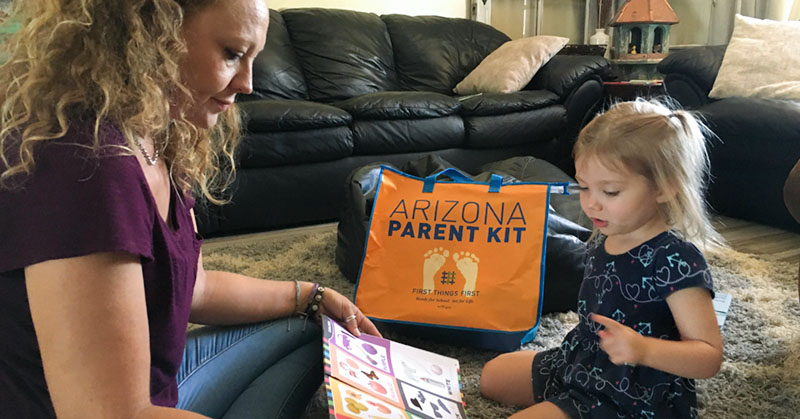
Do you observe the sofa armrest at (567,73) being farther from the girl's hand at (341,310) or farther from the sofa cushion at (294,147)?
the girl's hand at (341,310)

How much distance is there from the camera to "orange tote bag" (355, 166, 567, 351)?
137 centimetres

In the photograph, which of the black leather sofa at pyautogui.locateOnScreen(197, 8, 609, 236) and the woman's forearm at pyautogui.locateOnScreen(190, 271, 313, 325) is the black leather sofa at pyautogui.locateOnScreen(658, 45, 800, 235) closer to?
the black leather sofa at pyautogui.locateOnScreen(197, 8, 609, 236)

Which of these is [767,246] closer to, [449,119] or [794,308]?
[794,308]

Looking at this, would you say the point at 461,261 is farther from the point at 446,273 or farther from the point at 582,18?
the point at 582,18

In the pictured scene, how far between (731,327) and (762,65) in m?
1.52

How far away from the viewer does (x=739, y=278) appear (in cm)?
182

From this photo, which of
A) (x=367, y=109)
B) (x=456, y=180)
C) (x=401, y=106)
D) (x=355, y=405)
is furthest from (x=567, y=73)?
(x=355, y=405)

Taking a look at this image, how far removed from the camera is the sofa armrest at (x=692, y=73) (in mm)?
2670

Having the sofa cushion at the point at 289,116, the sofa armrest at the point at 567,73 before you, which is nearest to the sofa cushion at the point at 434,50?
the sofa armrest at the point at 567,73

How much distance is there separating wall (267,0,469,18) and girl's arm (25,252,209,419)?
10.3 feet

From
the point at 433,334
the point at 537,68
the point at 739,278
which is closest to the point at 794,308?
the point at 739,278

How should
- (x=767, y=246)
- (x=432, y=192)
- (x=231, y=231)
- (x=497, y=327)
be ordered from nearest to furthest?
(x=497, y=327)
(x=432, y=192)
(x=767, y=246)
(x=231, y=231)

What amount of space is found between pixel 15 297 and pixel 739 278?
182 cm

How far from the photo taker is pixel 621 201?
3.02ft
